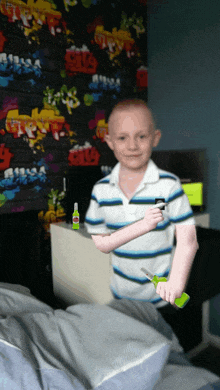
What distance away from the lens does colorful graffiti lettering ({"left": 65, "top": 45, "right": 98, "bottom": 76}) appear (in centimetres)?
58

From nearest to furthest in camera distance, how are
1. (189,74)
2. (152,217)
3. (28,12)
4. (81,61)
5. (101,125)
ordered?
1. (152,217)
2. (189,74)
3. (101,125)
4. (81,61)
5. (28,12)

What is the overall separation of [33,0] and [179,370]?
5.05 feet

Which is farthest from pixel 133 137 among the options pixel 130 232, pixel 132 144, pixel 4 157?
pixel 4 157

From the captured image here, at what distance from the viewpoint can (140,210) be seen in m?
0.33

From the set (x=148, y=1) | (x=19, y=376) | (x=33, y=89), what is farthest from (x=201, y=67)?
(x=33, y=89)

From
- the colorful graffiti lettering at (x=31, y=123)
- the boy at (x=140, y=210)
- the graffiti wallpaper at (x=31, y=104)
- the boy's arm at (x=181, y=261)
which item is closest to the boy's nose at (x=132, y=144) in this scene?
the boy at (x=140, y=210)

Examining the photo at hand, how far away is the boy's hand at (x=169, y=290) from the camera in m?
0.31

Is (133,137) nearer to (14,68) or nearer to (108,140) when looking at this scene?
(108,140)

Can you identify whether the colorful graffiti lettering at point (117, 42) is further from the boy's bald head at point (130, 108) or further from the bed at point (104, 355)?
the bed at point (104, 355)

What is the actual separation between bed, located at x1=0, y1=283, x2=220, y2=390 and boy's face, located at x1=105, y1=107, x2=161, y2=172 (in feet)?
0.69

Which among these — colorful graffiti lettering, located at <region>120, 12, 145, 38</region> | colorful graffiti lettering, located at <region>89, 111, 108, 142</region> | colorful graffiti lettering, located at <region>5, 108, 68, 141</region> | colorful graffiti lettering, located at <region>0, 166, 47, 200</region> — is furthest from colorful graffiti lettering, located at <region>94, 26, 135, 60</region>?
colorful graffiti lettering, located at <region>0, 166, 47, 200</region>

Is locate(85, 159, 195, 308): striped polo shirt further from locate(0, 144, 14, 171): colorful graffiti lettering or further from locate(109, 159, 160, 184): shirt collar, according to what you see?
locate(0, 144, 14, 171): colorful graffiti lettering

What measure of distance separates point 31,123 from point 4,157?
0.69 ft

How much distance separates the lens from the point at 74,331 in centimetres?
49
